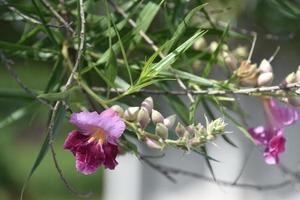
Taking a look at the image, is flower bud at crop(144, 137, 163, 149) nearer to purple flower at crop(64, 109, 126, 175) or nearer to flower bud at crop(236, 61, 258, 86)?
purple flower at crop(64, 109, 126, 175)

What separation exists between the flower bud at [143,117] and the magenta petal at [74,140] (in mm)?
50

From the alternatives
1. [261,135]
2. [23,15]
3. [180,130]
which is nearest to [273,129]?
[261,135]

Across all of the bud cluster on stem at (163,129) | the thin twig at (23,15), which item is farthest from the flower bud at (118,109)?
the thin twig at (23,15)

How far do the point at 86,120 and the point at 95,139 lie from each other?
0.09ft

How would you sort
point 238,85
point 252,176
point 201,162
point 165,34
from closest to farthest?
point 238,85 → point 165,34 → point 252,176 → point 201,162

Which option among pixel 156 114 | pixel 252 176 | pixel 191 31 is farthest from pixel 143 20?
pixel 252 176

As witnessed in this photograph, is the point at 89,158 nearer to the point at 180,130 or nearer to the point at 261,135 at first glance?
the point at 180,130

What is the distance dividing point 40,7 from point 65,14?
31 millimetres

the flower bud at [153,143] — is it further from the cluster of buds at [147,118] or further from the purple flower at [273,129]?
the purple flower at [273,129]

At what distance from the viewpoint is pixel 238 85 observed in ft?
2.34

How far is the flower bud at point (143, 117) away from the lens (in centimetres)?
59

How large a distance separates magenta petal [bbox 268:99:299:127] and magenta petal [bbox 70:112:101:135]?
228 millimetres

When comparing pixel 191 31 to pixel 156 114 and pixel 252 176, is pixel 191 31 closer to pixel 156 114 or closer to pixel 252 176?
pixel 156 114

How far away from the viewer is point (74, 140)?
598 millimetres
